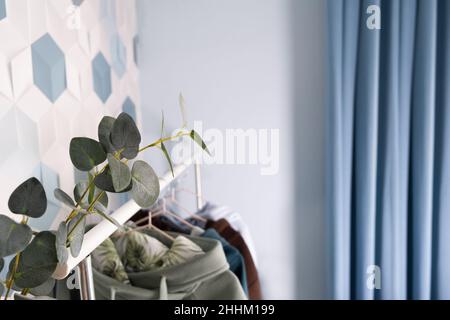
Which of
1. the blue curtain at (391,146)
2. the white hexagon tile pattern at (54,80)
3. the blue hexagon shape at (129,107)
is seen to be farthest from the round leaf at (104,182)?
the blue curtain at (391,146)

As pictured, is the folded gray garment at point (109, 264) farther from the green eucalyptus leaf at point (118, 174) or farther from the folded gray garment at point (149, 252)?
the green eucalyptus leaf at point (118, 174)

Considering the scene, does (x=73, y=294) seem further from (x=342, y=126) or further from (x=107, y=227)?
(x=342, y=126)

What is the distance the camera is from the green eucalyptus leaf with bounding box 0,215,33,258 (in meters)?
0.37

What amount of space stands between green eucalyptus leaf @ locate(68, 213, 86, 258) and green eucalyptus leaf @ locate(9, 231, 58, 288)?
0.06 feet

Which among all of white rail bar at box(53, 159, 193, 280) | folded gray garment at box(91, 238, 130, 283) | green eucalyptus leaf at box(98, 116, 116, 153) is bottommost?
folded gray garment at box(91, 238, 130, 283)

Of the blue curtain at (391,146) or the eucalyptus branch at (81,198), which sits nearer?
the eucalyptus branch at (81,198)

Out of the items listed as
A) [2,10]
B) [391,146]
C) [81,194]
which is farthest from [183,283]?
[391,146]

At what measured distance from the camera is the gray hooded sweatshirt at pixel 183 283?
76 cm

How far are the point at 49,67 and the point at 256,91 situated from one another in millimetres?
521

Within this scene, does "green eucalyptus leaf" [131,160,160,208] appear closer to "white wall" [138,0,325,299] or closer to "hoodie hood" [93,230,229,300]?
"hoodie hood" [93,230,229,300]

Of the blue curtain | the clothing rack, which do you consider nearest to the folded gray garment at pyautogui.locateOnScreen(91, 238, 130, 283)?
the clothing rack

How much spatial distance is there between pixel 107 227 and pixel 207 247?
0.35 m

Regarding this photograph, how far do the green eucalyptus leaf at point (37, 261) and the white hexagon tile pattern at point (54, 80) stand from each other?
268 millimetres

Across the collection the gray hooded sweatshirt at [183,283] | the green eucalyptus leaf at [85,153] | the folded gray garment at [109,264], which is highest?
the green eucalyptus leaf at [85,153]
